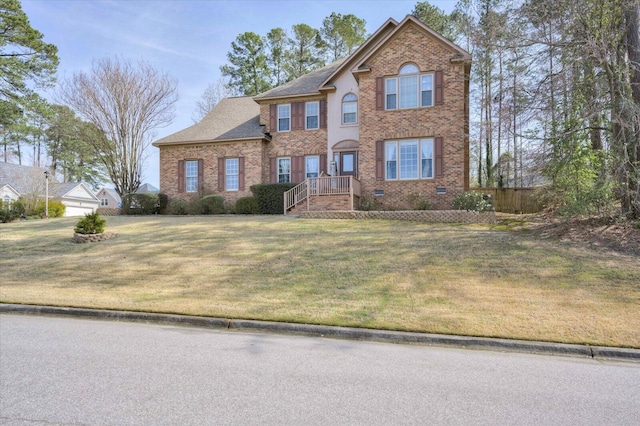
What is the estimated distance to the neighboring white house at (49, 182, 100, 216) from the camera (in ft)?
135

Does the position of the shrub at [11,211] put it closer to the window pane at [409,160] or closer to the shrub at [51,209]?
the shrub at [51,209]

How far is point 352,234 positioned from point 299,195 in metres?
6.27

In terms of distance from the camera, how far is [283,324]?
→ 6.45 m

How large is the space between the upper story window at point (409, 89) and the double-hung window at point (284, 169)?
612cm

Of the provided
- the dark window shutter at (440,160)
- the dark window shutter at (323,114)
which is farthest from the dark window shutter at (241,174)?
the dark window shutter at (440,160)

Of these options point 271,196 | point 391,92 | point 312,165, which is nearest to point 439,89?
point 391,92

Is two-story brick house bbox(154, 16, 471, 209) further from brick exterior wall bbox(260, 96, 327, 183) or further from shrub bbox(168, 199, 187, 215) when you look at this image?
shrub bbox(168, 199, 187, 215)

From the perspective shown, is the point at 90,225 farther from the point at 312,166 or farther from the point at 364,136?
the point at 364,136

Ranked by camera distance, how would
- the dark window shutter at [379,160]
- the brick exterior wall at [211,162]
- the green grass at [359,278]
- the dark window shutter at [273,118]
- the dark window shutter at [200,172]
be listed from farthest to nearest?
the dark window shutter at [200,172] < the dark window shutter at [273,118] < the brick exterior wall at [211,162] < the dark window shutter at [379,160] < the green grass at [359,278]

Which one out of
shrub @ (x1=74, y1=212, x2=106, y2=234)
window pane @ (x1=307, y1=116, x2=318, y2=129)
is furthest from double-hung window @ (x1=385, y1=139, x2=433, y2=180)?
shrub @ (x1=74, y1=212, x2=106, y2=234)

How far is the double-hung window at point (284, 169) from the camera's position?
71.3 feet

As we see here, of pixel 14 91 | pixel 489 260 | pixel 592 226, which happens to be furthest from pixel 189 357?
pixel 14 91

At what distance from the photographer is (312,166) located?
21.3m

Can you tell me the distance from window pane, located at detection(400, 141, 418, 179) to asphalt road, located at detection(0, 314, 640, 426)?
1336 cm
